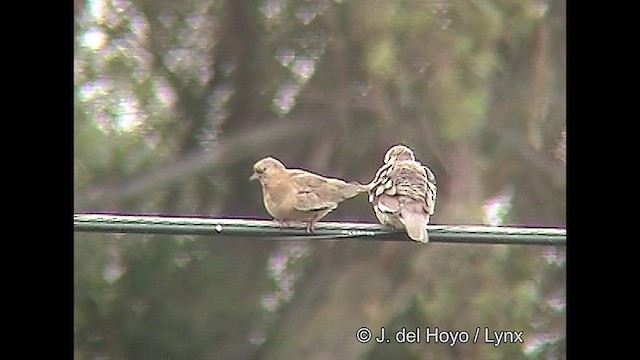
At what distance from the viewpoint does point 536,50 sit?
1.91m

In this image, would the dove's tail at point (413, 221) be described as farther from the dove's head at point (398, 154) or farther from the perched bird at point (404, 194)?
the dove's head at point (398, 154)

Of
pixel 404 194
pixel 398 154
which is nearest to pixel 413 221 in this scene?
pixel 404 194

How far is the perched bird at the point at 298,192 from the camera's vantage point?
6.13 feet

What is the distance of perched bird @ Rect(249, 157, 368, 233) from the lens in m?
1.87

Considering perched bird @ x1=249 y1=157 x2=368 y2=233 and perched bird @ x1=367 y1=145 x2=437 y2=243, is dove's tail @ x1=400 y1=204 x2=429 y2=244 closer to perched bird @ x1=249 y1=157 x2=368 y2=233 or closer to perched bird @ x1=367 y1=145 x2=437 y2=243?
perched bird @ x1=367 y1=145 x2=437 y2=243

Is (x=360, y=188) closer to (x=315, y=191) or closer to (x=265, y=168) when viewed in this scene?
(x=315, y=191)

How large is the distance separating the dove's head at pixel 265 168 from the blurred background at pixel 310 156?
0.8 inches

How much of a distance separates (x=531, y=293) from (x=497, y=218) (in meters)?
0.17

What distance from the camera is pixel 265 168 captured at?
1.90 meters

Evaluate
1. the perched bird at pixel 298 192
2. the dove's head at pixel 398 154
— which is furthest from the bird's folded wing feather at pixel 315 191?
the dove's head at pixel 398 154

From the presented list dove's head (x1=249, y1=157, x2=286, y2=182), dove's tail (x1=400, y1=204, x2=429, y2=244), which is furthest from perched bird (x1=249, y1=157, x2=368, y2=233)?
dove's tail (x1=400, y1=204, x2=429, y2=244)
